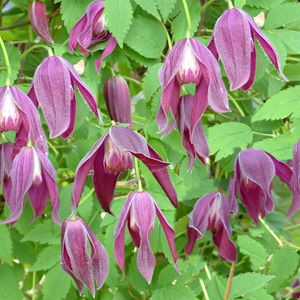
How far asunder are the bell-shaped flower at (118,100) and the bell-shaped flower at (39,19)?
0.42ft

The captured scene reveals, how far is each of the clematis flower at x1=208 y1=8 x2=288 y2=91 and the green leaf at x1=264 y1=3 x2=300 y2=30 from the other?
211 millimetres

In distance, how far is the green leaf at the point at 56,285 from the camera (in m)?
1.02

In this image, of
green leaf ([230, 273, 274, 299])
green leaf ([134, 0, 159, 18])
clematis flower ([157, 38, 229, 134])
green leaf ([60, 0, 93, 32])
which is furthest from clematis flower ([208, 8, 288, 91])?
green leaf ([230, 273, 274, 299])

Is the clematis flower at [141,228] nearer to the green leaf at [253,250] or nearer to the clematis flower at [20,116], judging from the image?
the clematis flower at [20,116]

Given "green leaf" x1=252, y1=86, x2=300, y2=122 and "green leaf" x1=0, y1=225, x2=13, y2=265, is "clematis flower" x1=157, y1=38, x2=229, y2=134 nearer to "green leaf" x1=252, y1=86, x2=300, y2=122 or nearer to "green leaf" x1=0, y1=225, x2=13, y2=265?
"green leaf" x1=252, y1=86, x2=300, y2=122

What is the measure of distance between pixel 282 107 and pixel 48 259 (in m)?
0.40

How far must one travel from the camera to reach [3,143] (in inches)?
32.5

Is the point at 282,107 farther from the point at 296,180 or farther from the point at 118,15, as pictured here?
the point at 118,15

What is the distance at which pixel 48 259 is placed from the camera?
104 cm

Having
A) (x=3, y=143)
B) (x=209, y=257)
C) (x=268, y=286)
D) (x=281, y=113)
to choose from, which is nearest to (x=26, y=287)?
(x=209, y=257)

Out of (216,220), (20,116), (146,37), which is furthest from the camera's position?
(216,220)

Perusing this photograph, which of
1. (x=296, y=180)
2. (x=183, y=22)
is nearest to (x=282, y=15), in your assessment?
(x=183, y=22)

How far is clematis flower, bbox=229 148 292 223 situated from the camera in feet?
2.91

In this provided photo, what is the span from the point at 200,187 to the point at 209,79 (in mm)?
438
